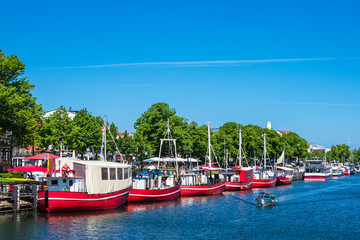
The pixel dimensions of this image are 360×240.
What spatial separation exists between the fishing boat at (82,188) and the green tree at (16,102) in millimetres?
16422

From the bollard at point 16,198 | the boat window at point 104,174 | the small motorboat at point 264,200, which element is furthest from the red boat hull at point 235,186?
the bollard at point 16,198

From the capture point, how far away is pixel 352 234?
44094 millimetres

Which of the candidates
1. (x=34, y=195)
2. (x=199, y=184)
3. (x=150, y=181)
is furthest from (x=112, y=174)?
(x=199, y=184)

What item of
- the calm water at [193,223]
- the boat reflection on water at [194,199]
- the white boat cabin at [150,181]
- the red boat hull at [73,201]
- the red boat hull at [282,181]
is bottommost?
the calm water at [193,223]

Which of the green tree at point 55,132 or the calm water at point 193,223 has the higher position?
the green tree at point 55,132

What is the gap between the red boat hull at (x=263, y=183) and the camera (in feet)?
327

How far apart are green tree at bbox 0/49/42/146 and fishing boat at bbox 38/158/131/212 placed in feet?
53.9

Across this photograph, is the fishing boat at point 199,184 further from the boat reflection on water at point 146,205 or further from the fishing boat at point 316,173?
the fishing boat at point 316,173

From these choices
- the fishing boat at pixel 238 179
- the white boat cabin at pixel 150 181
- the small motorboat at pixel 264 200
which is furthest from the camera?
the fishing boat at pixel 238 179

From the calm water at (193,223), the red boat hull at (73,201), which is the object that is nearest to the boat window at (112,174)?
the red boat hull at (73,201)

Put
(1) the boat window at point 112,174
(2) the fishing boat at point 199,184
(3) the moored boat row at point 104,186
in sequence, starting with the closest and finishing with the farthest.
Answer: (3) the moored boat row at point 104,186 < (1) the boat window at point 112,174 < (2) the fishing boat at point 199,184

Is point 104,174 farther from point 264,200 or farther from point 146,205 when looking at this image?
point 264,200

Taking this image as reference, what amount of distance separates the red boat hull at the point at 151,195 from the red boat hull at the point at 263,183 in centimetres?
3619

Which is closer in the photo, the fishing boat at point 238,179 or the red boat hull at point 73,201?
the red boat hull at point 73,201
